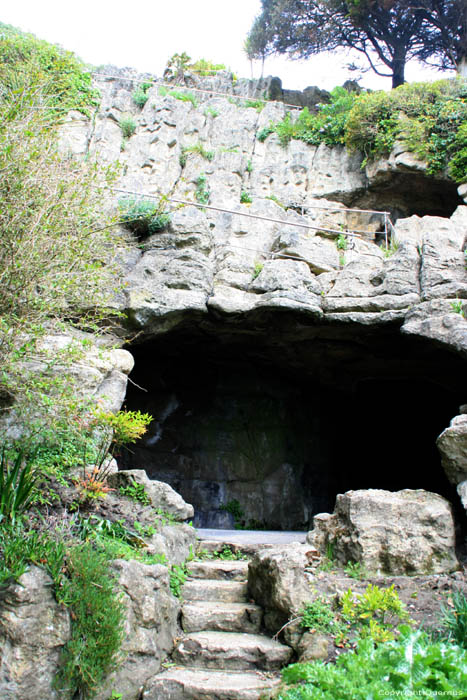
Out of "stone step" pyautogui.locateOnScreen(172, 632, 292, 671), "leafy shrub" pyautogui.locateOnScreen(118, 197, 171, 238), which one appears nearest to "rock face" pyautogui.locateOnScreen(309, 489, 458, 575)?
"stone step" pyautogui.locateOnScreen(172, 632, 292, 671)

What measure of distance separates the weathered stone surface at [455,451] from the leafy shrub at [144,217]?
20.1ft

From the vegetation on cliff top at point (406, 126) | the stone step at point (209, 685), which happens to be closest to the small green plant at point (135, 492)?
the stone step at point (209, 685)

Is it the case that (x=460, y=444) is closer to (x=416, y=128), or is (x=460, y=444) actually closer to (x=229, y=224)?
(x=229, y=224)

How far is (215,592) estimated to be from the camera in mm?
5555

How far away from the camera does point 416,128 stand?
11672mm

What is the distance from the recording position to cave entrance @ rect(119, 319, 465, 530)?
1102 centimetres

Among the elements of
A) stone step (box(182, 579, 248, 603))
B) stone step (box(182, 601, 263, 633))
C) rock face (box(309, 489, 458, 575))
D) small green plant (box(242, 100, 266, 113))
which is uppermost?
small green plant (box(242, 100, 266, 113))

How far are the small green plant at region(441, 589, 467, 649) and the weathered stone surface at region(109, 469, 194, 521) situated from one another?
324 cm

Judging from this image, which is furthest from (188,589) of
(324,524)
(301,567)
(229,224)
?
(229,224)

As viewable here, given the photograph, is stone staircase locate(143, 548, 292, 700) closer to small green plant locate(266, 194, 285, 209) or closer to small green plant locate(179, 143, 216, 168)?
small green plant locate(266, 194, 285, 209)

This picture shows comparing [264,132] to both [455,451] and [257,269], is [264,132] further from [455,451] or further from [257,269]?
[455,451]

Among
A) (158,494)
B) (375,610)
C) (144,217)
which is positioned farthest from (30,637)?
(144,217)

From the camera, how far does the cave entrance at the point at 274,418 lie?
11.0 m

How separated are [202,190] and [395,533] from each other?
877cm
